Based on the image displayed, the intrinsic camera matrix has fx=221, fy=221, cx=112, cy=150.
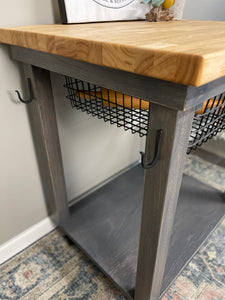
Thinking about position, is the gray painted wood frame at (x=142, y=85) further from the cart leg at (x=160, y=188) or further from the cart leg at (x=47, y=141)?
the cart leg at (x=47, y=141)

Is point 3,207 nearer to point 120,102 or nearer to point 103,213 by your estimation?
point 103,213

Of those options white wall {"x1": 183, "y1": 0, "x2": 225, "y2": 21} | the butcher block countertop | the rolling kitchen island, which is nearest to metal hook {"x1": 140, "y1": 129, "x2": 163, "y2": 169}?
the rolling kitchen island

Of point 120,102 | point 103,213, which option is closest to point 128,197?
point 103,213

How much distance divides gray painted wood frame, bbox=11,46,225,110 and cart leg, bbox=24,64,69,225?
0.60 ft

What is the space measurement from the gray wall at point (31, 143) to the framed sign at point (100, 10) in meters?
0.08

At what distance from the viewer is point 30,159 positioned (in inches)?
35.4

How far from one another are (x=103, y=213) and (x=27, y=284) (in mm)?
437

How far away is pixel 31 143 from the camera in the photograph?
88cm

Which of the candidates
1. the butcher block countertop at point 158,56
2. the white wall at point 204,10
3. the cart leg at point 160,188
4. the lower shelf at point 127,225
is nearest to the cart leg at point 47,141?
the lower shelf at point 127,225

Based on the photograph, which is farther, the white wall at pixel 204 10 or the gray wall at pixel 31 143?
the white wall at pixel 204 10

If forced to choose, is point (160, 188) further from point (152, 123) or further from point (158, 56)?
point (158, 56)

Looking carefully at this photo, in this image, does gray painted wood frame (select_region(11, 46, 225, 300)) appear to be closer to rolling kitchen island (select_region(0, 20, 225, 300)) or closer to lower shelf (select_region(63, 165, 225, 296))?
rolling kitchen island (select_region(0, 20, 225, 300))

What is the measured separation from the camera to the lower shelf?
89cm

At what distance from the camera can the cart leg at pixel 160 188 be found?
414 mm
